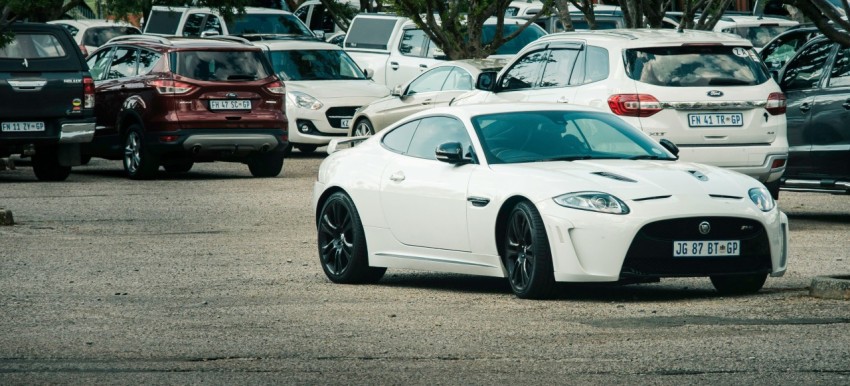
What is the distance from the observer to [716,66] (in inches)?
603

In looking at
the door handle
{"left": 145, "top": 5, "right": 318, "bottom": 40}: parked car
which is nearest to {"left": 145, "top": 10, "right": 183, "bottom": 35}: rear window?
{"left": 145, "top": 5, "right": 318, "bottom": 40}: parked car

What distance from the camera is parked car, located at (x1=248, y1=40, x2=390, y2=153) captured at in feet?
84.4

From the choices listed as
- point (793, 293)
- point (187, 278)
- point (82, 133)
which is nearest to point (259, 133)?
point (82, 133)

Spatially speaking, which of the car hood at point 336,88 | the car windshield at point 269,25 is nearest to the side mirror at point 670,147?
the car hood at point 336,88

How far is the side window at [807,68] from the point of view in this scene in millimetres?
16422

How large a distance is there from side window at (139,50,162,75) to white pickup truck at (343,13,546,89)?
8276 millimetres

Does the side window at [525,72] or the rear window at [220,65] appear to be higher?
the side window at [525,72]

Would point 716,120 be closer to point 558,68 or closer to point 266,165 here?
point 558,68

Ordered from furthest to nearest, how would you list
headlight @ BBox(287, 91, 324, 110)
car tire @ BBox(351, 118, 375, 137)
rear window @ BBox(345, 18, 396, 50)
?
rear window @ BBox(345, 18, 396, 50), headlight @ BBox(287, 91, 324, 110), car tire @ BBox(351, 118, 375, 137)

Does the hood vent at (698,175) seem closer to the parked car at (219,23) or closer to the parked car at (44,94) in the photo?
the parked car at (44,94)

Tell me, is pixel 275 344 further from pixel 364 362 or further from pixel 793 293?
pixel 793 293

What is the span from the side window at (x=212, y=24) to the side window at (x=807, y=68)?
18.8 metres

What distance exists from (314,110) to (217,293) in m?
14.5

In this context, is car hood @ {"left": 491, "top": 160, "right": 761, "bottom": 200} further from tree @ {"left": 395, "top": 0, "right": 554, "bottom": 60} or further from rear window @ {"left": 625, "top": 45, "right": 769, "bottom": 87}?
tree @ {"left": 395, "top": 0, "right": 554, "bottom": 60}
